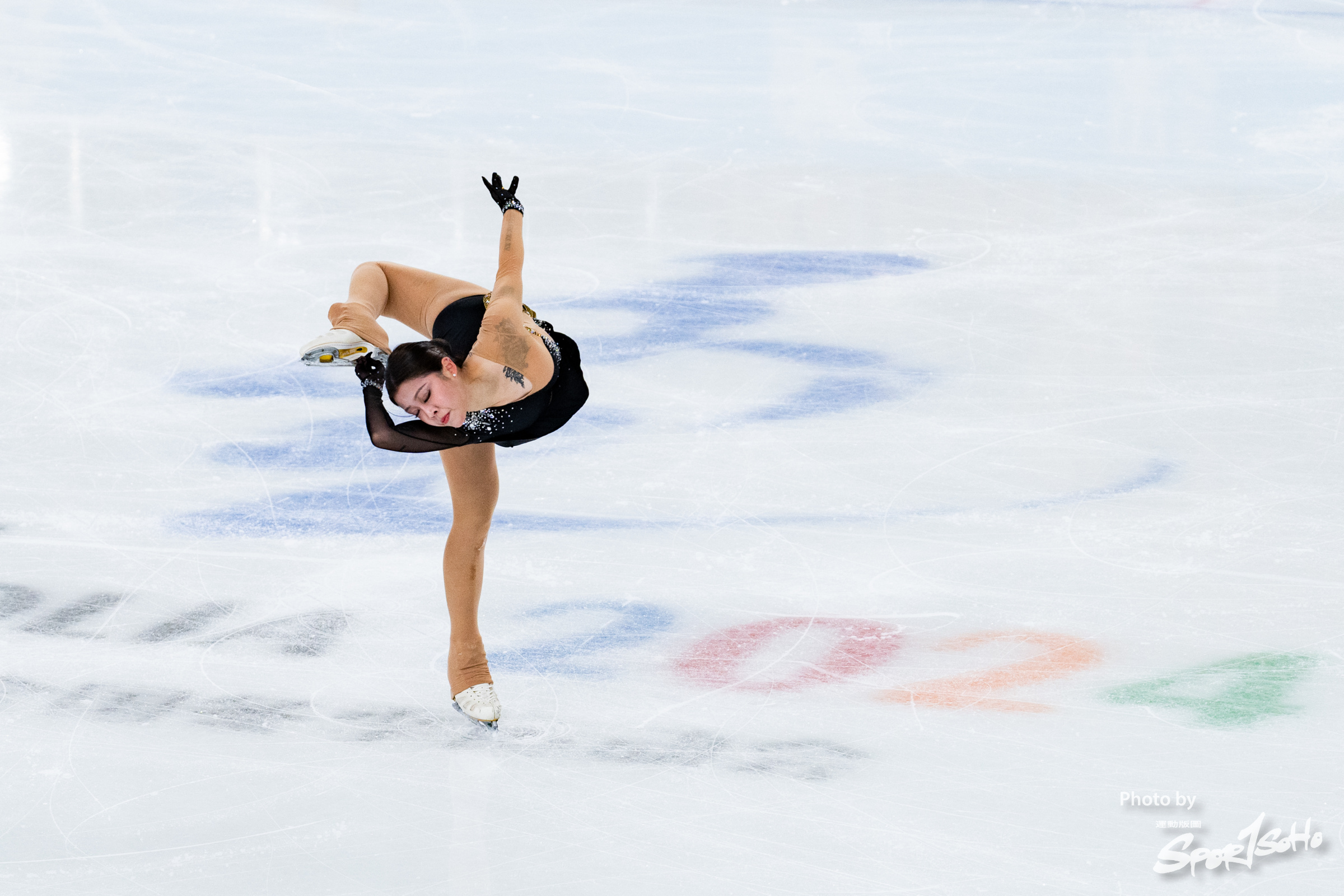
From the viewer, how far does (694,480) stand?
459 cm

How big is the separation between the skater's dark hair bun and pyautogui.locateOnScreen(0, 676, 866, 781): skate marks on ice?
2.86 ft

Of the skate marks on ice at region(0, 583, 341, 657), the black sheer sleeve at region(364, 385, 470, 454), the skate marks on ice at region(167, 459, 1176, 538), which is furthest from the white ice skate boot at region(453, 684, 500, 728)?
the skate marks on ice at region(167, 459, 1176, 538)

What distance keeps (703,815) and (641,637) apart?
800 millimetres

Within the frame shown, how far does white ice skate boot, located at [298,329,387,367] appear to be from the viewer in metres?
2.77

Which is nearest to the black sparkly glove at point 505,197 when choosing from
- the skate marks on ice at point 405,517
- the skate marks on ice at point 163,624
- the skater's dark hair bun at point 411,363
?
the skater's dark hair bun at point 411,363

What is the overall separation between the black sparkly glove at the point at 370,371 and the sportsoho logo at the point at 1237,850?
70.9 inches

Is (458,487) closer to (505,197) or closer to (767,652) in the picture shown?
(505,197)

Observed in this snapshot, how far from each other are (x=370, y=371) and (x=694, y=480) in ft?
5.95

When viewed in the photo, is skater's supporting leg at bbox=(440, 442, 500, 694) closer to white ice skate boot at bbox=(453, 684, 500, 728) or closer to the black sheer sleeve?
white ice skate boot at bbox=(453, 684, 500, 728)

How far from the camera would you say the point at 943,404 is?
5.09 meters

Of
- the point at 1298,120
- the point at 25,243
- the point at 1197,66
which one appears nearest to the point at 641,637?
the point at 25,243

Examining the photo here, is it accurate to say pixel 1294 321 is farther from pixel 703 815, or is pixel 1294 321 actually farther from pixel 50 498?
pixel 50 498

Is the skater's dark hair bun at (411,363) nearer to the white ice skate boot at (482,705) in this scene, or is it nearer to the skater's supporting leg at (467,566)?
the skater's supporting leg at (467,566)

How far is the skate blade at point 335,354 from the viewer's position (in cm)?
277
